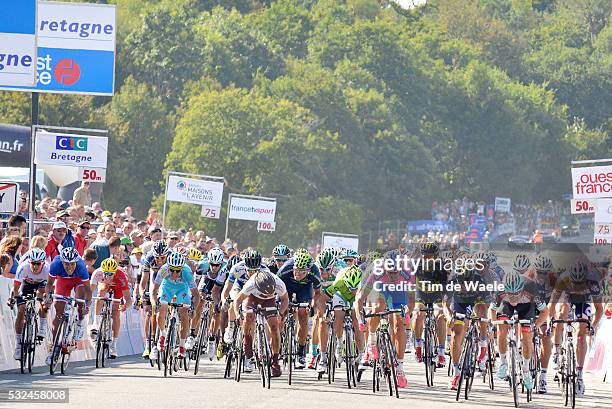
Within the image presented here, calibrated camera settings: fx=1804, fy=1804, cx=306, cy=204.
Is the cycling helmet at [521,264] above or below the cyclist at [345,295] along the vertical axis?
above

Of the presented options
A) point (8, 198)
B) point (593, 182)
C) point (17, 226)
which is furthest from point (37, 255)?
point (593, 182)

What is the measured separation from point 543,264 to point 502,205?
106 meters

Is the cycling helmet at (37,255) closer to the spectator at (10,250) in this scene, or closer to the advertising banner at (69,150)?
the spectator at (10,250)

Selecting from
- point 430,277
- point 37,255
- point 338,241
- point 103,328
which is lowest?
point 103,328

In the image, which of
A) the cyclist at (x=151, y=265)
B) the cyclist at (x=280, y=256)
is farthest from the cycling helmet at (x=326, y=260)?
the cyclist at (x=151, y=265)

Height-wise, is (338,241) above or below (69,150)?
below

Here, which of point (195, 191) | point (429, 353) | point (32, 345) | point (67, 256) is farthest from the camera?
point (195, 191)

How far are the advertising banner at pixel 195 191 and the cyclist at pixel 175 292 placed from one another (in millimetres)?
18611

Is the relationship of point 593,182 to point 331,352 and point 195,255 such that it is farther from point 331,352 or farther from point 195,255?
point 331,352

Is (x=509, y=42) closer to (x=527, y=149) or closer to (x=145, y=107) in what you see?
(x=527, y=149)

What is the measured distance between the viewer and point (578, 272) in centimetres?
2153

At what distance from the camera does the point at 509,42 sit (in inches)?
6437

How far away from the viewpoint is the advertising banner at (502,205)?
126 metres

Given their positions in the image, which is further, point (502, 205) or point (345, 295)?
point (502, 205)
